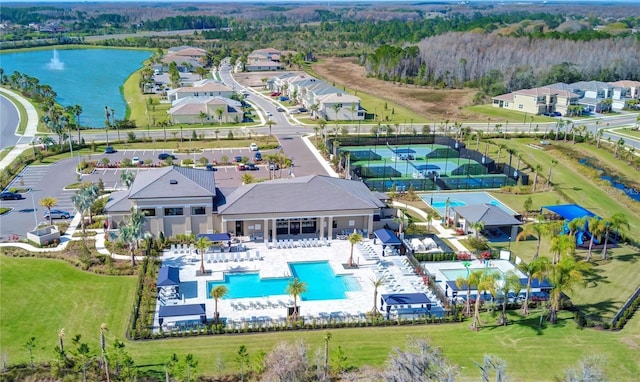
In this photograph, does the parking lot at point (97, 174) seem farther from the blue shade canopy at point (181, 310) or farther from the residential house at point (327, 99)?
the blue shade canopy at point (181, 310)

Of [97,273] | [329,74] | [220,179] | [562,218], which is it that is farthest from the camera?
[329,74]

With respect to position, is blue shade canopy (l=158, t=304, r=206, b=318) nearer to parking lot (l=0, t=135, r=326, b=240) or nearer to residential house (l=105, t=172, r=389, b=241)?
residential house (l=105, t=172, r=389, b=241)

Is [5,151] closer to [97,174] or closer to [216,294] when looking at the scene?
[97,174]

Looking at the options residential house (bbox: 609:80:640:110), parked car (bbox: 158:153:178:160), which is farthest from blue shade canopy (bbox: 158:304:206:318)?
residential house (bbox: 609:80:640:110)

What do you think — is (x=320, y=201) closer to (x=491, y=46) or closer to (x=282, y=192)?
(x=282, y=192)

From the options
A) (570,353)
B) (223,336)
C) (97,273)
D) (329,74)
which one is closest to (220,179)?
(97,273)

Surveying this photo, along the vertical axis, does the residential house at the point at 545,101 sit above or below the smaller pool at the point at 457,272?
above

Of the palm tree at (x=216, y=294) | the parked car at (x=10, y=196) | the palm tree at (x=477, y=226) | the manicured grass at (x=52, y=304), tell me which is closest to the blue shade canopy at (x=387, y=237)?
the palm tree at (x=477, y=226)
